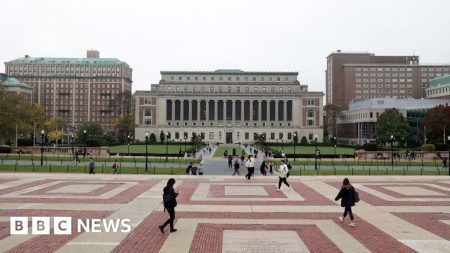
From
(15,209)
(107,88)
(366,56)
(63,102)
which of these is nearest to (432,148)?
(15,209)

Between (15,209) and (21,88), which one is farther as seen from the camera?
(21,88)

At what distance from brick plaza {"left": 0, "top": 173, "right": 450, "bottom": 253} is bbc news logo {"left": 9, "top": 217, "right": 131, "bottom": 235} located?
0.37 metres

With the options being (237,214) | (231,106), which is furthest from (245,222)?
(231,106)

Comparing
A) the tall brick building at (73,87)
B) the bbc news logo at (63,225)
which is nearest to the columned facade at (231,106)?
the tall brick building at (73,87)

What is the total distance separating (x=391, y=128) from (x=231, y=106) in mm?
68542

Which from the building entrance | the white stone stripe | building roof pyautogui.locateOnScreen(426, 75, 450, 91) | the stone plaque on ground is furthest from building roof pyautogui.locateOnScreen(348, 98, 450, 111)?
the stone plaque on ground

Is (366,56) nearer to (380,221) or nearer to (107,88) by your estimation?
(107,88)

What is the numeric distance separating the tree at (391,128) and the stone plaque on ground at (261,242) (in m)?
92.3

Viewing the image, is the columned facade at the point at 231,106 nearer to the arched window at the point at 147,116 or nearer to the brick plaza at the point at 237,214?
the arched window at the point at 147,116

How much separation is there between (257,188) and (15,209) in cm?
1512

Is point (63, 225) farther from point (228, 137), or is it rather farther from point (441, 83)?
point (441, 83)

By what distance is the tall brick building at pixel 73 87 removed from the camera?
18962cm

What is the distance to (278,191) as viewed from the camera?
28031 mm

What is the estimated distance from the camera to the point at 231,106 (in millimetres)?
160125
